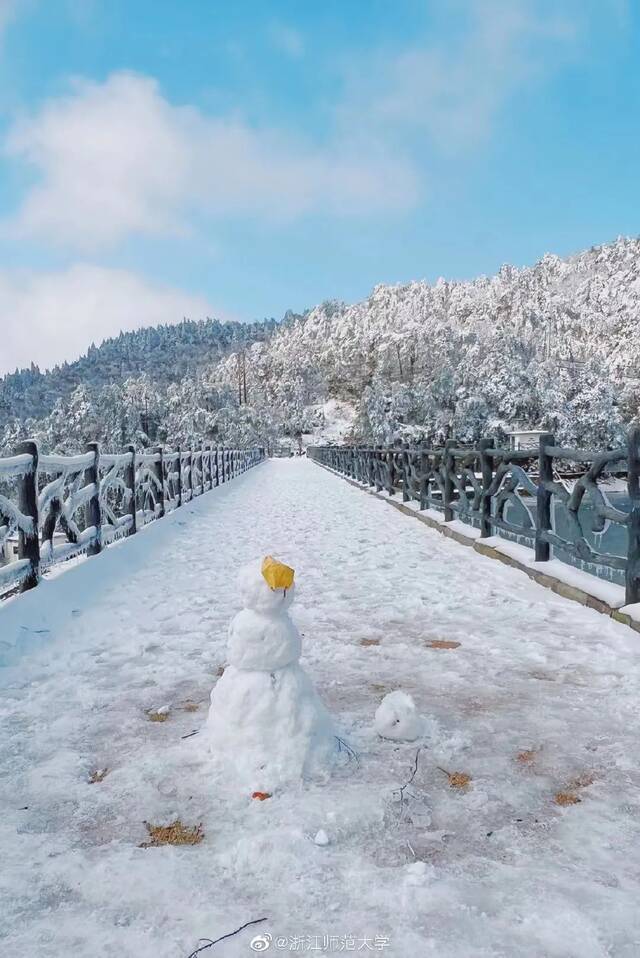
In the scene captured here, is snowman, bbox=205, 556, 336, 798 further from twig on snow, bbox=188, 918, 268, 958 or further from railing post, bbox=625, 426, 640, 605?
railing post, bbox=625, 426, 640, 605

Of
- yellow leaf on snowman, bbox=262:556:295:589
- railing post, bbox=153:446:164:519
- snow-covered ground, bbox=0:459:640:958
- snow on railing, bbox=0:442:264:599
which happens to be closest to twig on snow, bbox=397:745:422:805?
snow-covered ground, bbox=0:459:640:958

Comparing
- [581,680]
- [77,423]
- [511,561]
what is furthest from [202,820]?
[77,423]

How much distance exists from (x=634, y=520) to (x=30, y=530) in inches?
191

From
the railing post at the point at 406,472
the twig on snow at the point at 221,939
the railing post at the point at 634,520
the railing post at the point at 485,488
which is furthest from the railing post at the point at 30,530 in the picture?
the railing post at the point at 406,472

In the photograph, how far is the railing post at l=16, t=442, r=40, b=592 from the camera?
16.8 ft

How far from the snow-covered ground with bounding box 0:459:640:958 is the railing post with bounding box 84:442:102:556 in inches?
92.1

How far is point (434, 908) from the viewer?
5.36 ft

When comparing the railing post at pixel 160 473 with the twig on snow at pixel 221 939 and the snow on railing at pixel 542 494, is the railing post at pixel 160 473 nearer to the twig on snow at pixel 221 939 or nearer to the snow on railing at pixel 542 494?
the snow on railing at pixel 542 494

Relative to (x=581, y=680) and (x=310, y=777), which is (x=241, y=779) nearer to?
(x=310, y=777)

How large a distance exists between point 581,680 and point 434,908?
205cm

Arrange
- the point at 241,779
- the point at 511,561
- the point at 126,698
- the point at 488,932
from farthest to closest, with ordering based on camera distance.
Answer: the point at 511,561 → the point at 126,698 → the point at 241,779 → the point at 488,932

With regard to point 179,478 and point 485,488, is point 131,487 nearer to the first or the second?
point 179,478

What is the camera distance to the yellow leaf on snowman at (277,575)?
2430 mm

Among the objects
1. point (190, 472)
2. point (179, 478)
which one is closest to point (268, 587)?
point (179, 478)
